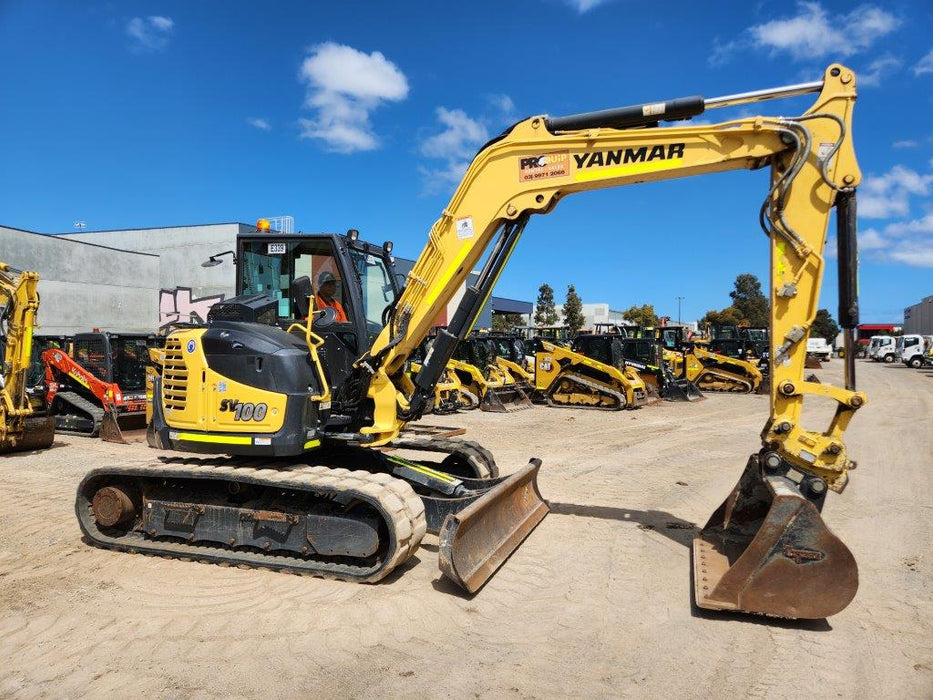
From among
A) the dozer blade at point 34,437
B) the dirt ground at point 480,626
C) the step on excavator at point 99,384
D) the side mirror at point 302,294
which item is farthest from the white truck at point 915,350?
the dozer blade at point 34,437

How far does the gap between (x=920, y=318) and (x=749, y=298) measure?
15.8 m

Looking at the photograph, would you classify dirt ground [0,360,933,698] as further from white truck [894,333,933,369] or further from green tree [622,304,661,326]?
green tree [622,304,661,326]

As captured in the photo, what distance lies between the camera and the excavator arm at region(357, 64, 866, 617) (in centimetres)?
404

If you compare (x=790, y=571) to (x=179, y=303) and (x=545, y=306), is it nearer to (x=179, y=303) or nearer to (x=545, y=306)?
(x=179, y=303)

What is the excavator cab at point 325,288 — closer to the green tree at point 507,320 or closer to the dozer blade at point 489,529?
the dozer blade at point 489,529

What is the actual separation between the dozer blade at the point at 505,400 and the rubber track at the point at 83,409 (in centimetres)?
864

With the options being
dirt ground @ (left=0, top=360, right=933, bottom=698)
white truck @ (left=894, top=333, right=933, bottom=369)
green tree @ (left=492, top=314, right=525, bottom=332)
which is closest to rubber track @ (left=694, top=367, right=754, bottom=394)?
dirt ground @ (left=0, top=360, right=933, bottom=698)

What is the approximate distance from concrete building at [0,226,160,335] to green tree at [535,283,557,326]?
37.1 meters

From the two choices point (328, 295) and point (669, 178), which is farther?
point (328, 295)

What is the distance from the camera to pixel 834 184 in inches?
179

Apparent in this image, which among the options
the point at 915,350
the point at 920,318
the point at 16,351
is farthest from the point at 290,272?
the point at 920,318

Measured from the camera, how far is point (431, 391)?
571 cm

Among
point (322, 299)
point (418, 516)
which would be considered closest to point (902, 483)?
point (418, 516)

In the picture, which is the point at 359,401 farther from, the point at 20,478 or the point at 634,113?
the point at 20,478
